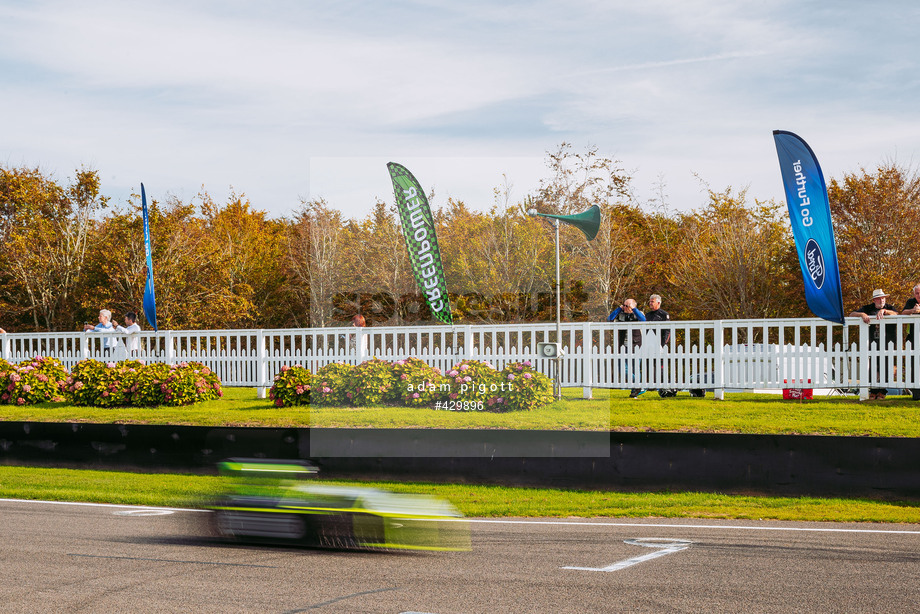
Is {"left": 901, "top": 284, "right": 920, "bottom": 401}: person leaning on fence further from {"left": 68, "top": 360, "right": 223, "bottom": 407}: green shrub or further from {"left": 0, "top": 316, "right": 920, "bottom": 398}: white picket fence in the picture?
{"left": 68, "top": 360, "right": 223, "bottom": 407}: green shrub

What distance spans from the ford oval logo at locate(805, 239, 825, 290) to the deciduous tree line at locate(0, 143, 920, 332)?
13.3 meters

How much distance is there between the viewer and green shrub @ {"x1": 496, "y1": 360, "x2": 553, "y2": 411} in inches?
586

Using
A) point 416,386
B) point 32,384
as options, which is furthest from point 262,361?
point 32,384

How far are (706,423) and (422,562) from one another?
662 cm

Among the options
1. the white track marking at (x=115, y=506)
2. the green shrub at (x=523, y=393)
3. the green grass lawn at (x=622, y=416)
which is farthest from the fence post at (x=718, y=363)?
the white track marking at (x=115, y=506)

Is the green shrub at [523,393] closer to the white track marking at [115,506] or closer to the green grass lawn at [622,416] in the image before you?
the green grass lawn at [622,416]

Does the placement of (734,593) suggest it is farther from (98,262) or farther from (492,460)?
(98,262)

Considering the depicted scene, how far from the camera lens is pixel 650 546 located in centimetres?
849

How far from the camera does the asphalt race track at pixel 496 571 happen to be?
618cm

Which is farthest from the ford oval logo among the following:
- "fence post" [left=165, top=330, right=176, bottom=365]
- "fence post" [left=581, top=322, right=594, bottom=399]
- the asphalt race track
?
"fence post" [left=165, top=330, right=176, bottom=365]

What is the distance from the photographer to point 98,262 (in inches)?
1437

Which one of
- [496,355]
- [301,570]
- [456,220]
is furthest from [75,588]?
[456,220]

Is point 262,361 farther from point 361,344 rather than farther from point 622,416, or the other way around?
point 622,416

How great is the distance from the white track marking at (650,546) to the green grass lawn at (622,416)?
4116 mm
